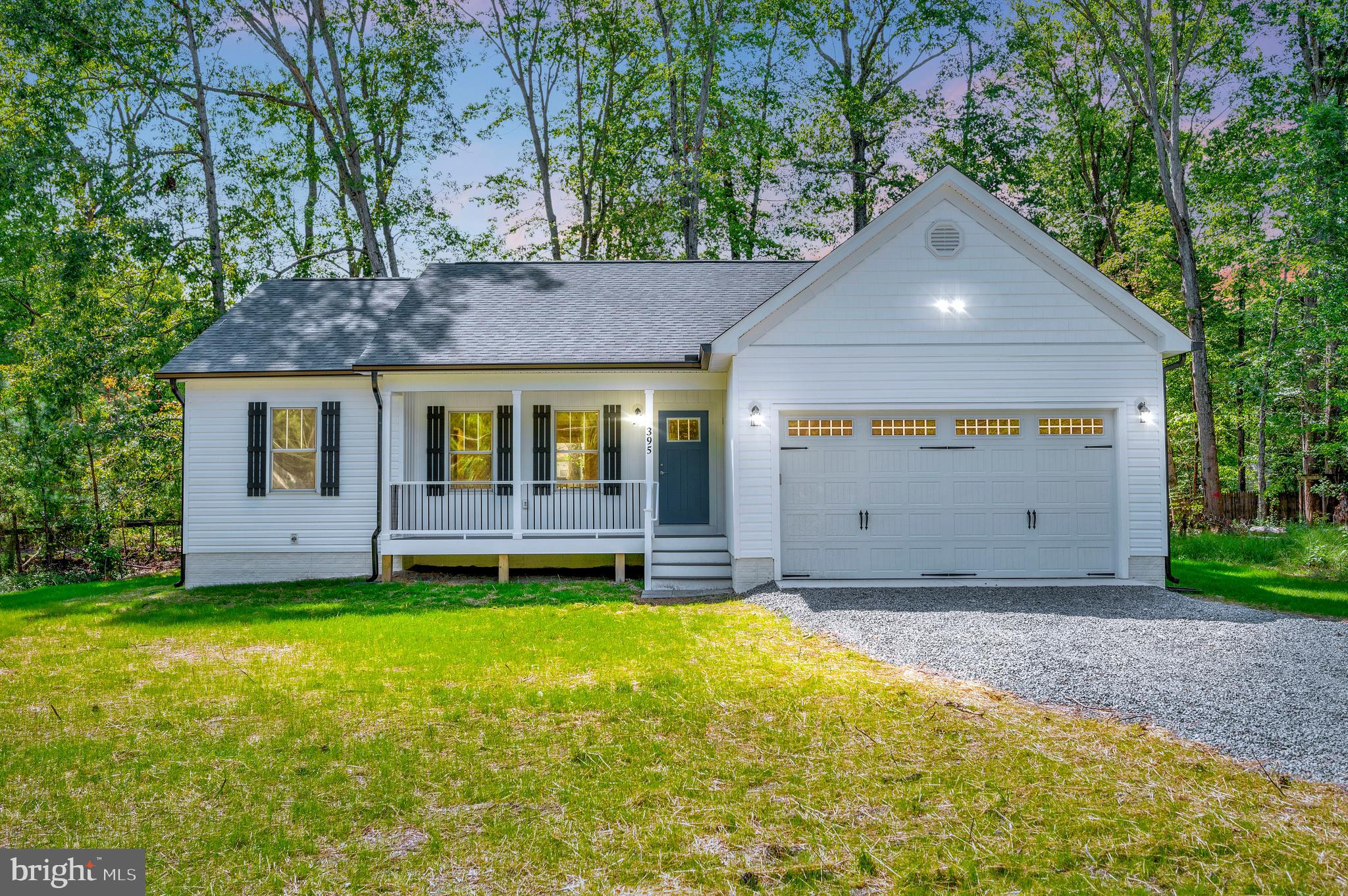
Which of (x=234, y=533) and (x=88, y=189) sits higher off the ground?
(x=88, y=189)

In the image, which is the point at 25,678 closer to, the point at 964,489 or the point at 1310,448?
the point at 964,489

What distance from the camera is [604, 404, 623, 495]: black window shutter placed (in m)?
13.2

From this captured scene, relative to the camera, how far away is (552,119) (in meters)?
24.5

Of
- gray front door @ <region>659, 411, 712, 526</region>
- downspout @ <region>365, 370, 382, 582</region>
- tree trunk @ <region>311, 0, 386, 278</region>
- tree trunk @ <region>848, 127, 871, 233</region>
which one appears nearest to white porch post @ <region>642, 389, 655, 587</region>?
gray front door @ <region>659, 411, 712, 526</region>

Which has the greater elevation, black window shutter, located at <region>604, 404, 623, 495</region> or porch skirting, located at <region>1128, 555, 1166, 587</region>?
black window shutter, located at <region>604, 404, 623, 495</region>

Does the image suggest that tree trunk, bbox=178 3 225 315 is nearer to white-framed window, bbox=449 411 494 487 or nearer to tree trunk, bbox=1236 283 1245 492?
white-framed window, bbox=449 411 494 487

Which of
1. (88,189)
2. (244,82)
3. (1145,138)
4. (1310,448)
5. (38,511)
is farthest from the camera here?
(1145,138)

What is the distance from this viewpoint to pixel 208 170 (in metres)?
19.7

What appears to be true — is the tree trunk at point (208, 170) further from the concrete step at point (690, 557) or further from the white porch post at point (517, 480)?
the concrete step at point (690, 557)

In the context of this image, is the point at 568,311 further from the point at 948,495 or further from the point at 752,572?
the point at 948,495

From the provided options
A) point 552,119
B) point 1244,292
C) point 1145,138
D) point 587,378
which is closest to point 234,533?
point 587,378

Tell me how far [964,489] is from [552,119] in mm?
18800

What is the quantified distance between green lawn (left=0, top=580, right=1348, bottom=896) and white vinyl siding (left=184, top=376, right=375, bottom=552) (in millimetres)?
5315

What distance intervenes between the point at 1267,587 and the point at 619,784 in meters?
11.4
